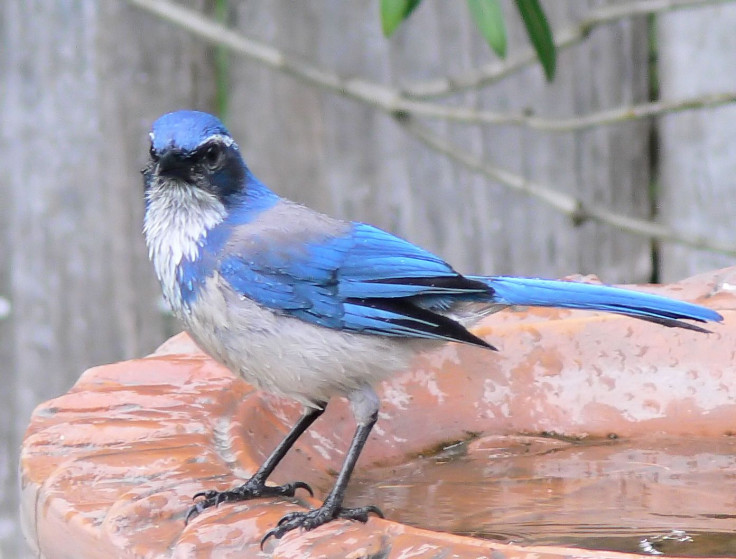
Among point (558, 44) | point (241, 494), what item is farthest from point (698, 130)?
point (241, 494)

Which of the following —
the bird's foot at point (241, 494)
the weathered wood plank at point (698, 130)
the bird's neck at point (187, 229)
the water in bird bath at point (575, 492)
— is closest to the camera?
the bird's foot at point (241, 494)

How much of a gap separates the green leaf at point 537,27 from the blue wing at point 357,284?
2.42 ft

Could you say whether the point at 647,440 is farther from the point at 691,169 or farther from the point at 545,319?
the point at 691,169

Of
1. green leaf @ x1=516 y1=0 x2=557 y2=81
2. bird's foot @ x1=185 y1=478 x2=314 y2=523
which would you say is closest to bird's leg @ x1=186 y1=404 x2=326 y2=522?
bird's foot @ x1=185 y1=478 x2=314 y2=523

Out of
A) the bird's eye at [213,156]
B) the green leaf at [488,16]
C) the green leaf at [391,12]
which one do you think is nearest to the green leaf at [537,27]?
the green leaf at [488,16]

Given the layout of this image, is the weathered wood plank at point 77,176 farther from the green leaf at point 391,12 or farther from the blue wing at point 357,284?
the blue wing at point 357,284

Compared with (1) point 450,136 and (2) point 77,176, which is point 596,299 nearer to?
(1) point 450,136

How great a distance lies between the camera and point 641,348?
285cm

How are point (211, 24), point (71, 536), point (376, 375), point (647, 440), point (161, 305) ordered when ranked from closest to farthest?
point (71, 536)
point (376, 375)
point (647, 440)
point (211, 24)
point (161, 305)

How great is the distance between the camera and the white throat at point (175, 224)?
253 cm

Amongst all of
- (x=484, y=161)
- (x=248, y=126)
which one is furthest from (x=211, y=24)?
(x=484, y=161)

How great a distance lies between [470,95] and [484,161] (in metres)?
0.22

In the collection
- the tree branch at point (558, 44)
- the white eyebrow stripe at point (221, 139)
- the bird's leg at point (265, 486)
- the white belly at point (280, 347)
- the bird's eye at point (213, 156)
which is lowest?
the bird's leg at point (265, 486)

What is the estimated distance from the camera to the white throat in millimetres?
2533
